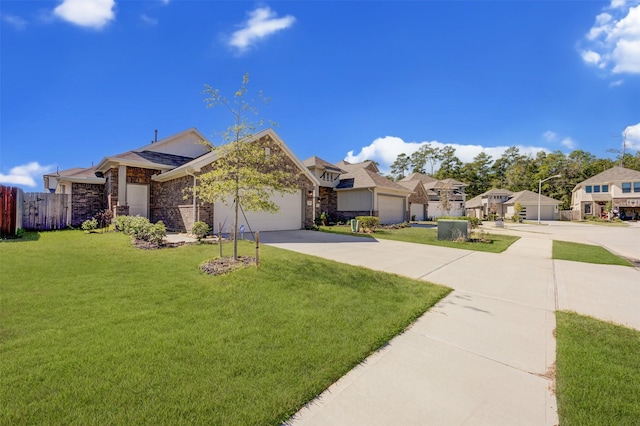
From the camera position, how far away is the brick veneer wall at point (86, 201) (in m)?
15.6

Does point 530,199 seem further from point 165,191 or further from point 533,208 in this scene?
point 165,191

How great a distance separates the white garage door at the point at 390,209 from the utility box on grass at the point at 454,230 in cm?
925

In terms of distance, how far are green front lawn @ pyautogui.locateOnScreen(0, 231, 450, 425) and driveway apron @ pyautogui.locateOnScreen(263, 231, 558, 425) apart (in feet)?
0.82

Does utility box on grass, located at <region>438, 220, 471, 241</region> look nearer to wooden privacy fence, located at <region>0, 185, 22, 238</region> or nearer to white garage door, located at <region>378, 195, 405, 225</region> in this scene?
white garage door, located at <region>378, 195, 405, 225</region>

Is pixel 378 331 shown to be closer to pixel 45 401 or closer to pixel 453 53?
pixel 45 401

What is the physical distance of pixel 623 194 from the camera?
125ft

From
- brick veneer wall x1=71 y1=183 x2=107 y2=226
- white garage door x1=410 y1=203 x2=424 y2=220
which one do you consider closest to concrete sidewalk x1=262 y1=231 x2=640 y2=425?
brick veneer wall x1=71 y1=183 x2=107 y2=226

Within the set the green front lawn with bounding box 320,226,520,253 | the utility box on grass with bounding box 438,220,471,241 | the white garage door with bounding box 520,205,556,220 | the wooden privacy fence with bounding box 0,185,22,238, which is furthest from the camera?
the white garage door with bounding box 520,205,556,220

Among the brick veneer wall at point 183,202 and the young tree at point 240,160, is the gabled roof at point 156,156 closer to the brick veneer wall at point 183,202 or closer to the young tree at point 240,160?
the brick veneer wall at point 183,202

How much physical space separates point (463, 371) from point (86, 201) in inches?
816

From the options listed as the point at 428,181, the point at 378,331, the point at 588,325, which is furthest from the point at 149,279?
the point at 428,181

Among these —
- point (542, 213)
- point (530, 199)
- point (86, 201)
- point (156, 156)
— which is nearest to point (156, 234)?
point (156, 156)

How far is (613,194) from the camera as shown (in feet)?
128

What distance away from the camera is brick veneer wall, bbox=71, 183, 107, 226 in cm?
1556
